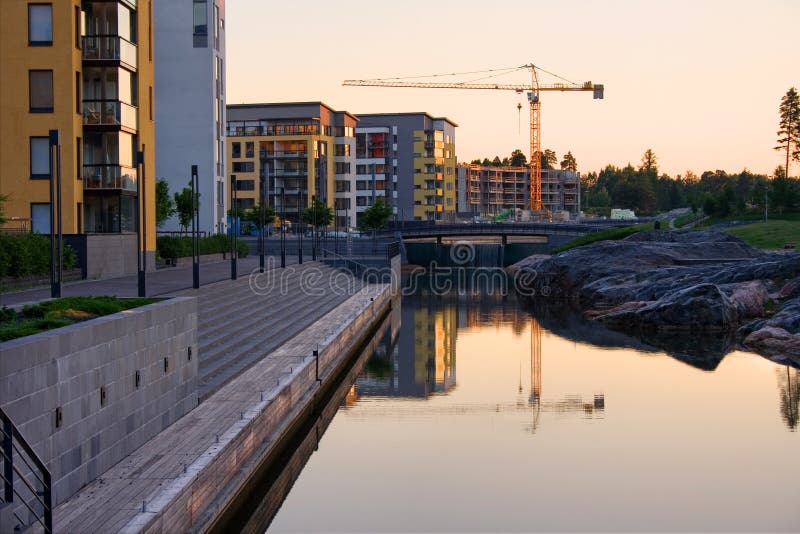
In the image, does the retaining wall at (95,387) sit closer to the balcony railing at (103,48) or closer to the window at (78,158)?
the window at (78,158)

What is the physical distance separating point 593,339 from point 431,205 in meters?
111

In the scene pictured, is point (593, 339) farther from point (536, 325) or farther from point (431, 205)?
point (431, 205)

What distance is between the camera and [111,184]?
3641 cm

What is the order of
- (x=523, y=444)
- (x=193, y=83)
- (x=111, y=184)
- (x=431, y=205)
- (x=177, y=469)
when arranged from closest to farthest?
(x=177, y=469) → (x=523, y=444) → (x=111, y=184) → (x=193, y=83) → (x=431, y=205)

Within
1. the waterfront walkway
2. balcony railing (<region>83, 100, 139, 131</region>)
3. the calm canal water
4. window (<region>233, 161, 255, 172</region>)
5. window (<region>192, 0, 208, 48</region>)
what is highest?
window (<region>192, 0, 208, 48</region>)

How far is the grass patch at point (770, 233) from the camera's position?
75625 mm

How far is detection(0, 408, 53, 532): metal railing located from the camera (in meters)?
9.88

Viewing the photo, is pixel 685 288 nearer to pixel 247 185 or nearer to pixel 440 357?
pixel 440 357

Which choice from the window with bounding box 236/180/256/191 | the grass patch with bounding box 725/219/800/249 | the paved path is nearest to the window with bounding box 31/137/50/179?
the paved path

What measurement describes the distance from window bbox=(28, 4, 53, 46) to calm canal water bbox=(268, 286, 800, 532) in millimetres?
17044

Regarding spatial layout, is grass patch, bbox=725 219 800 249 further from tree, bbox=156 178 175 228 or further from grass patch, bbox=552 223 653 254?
tree, bbox=156 178 175 228

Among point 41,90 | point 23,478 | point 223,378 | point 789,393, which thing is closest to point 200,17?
point 41,90

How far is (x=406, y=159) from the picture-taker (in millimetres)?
149250

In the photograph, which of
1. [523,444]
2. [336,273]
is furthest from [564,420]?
[336,273]
